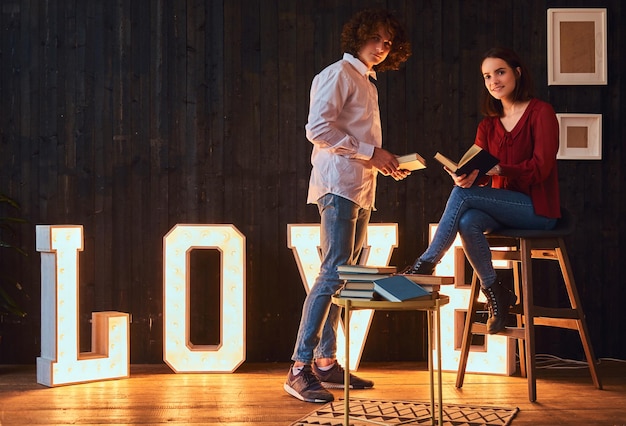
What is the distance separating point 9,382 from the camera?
11.8ft

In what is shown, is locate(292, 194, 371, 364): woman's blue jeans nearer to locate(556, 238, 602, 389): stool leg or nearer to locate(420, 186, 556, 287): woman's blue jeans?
locate(420, 186, 556, 287): woman's blue jeans

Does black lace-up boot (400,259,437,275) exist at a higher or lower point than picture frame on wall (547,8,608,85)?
lower

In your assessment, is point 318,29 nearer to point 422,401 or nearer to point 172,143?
point 172,143

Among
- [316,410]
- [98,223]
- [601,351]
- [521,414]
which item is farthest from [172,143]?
[601,351]

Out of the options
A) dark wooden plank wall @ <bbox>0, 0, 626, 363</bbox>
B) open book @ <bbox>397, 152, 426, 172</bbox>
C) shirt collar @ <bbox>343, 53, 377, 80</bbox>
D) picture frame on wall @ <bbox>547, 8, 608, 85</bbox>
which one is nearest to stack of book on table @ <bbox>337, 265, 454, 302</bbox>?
open book @ <bbox>397, 152, 426, 172</bbox>

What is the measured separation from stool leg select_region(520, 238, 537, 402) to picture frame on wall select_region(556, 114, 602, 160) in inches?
44.4

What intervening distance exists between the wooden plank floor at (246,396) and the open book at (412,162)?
0.97 meters

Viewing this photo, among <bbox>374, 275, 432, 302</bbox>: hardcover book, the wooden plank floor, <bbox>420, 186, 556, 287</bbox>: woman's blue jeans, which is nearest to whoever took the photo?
<bbox>374, 275, 432, 302</bbox>: hardcover book

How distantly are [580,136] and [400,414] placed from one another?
81.9 inches

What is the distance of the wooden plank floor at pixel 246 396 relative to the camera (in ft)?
9.48

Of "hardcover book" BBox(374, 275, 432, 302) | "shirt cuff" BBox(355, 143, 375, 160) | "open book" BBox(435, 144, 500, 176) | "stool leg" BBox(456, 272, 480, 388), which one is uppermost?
"shirt cuff" BBox(355, 143, 375, 160)

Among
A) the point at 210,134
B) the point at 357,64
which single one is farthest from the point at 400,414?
the point at 210,134

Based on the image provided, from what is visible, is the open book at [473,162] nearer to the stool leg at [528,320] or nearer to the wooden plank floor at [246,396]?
the stool leg at [528,320]

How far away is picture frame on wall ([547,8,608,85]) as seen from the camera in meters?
4.18
